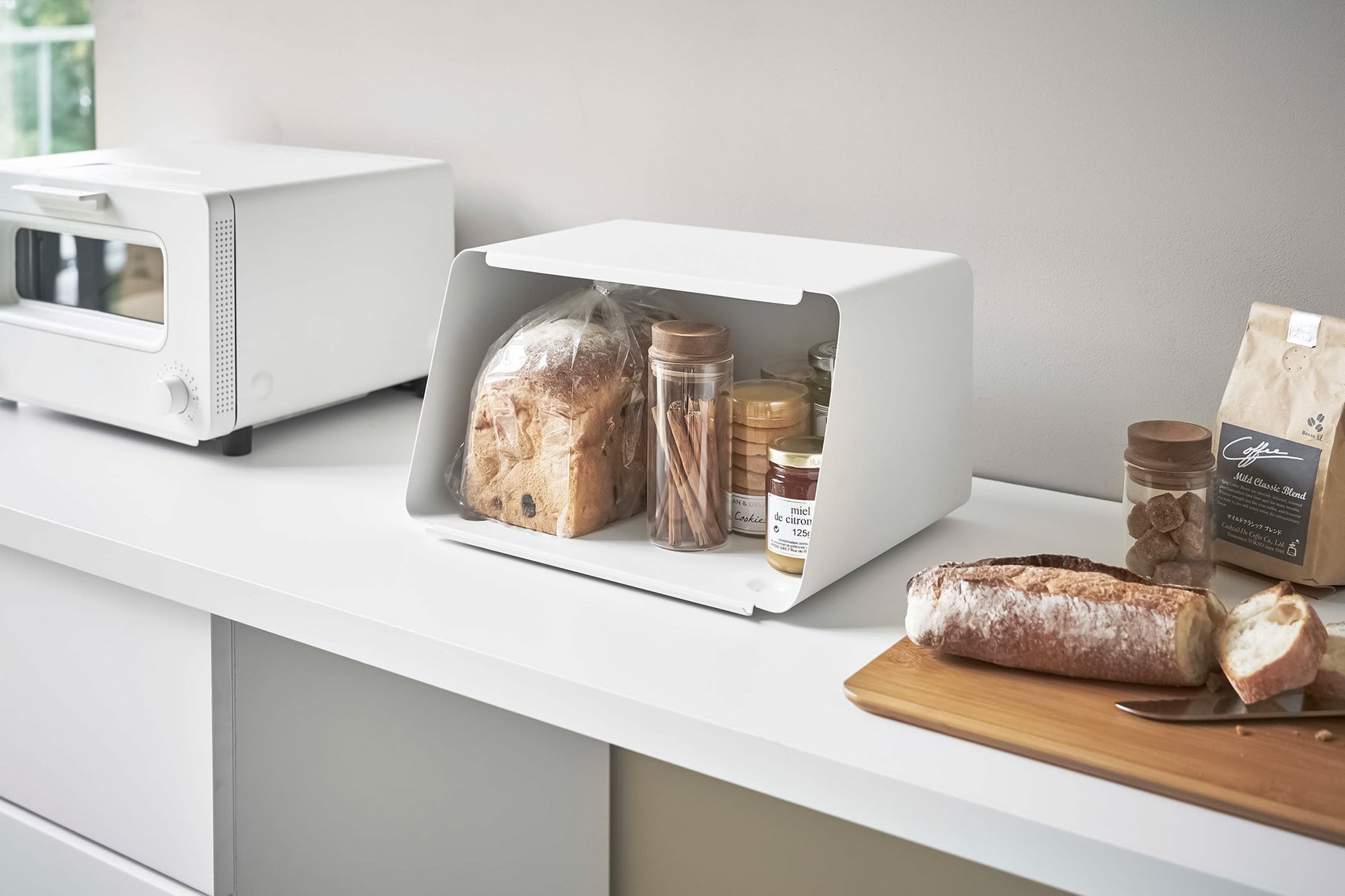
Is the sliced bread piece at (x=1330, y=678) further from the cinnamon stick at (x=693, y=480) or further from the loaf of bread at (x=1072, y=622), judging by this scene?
Result: the cinnamon stick at (x=693, y=480)

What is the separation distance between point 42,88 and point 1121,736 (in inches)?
162

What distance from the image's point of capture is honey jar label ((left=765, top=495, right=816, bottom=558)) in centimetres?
97

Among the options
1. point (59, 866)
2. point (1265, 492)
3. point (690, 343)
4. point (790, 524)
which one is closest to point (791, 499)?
point (790, 524)

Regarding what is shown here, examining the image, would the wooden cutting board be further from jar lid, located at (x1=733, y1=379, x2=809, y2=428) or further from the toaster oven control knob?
the toaster oven control knob

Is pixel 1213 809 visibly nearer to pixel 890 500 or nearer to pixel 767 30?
pixel 890 500

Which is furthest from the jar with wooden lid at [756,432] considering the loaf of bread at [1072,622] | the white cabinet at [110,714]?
the white cabinet at [110,714]

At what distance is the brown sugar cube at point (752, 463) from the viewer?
3.49 ft

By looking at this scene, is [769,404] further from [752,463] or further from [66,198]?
[66,198]

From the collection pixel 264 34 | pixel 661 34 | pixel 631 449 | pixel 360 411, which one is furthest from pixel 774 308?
pixel 264 34

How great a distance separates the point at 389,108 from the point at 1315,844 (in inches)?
54.4

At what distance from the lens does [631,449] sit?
3.66ft

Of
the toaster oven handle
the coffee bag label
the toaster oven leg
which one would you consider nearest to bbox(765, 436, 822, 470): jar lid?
the coffee bag label

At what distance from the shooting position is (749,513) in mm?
1086

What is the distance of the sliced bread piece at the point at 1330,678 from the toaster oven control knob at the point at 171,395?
3.39 feet
